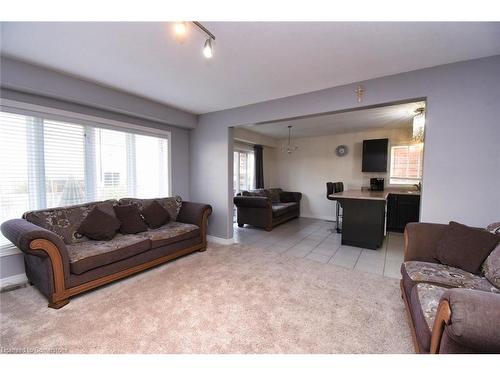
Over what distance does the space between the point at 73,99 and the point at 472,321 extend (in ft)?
12.8

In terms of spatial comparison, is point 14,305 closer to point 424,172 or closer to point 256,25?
point 256,25

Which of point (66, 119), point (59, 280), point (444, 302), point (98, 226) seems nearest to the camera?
point (444, 302)

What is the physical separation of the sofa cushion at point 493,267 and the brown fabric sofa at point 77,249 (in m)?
3.26

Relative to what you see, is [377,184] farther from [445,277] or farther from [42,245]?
[42,245]

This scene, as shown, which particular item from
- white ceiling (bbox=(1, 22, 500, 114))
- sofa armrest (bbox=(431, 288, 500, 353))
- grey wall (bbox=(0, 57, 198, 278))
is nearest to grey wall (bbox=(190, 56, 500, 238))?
white ceiling (bbox=(1, 22, 500, 114))

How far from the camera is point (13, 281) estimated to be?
2.40m

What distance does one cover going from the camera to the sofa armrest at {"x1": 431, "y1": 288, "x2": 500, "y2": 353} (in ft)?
2.60

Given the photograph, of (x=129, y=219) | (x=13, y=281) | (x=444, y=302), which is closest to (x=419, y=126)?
(x=444, y=302)

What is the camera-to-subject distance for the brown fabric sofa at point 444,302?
81cm

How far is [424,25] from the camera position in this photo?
5.27 feet

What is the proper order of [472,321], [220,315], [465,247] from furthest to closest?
1. [220,315]
2. [465,247]
3. [472,321]

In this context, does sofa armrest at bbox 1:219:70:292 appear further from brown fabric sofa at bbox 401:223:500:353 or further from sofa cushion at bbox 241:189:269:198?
sofa cushion at bbox 241:189:269:198

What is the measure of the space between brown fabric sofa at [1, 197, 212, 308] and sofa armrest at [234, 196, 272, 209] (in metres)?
1.82
